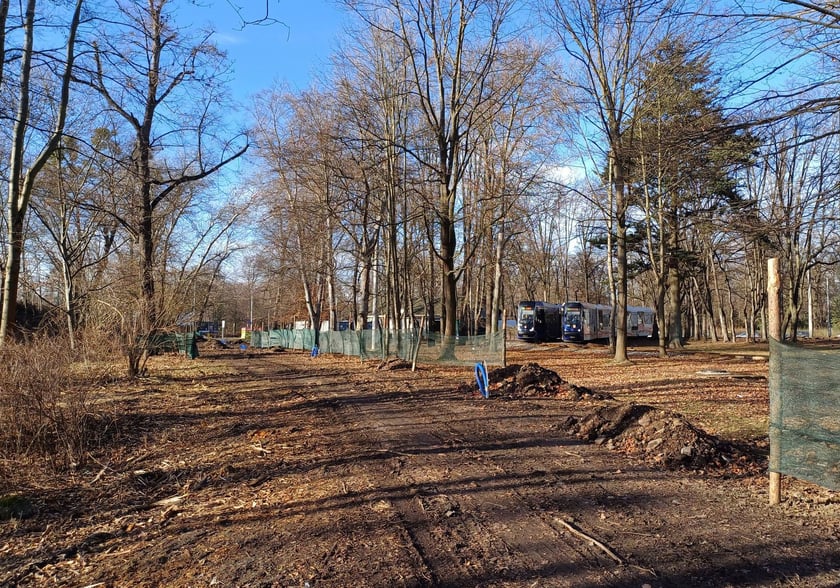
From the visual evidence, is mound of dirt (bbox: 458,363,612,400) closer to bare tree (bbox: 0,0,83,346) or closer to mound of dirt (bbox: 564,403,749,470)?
mound of dirt (bbox: 564,403,749,470)

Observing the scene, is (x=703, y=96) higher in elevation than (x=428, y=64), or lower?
lower

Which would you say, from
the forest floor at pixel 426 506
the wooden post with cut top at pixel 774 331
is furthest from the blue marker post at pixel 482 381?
the wooden post with cut top at pixel 774 331

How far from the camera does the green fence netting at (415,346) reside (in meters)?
17.2

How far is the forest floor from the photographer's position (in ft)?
12.6

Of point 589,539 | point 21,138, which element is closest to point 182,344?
point 21,138

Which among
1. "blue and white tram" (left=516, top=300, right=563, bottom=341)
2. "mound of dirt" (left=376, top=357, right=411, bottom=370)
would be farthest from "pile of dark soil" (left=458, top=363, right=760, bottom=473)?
"blue and white tram" (left=516, top=300, right=563, bottom=341)

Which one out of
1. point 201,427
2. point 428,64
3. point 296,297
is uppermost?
point 428,64

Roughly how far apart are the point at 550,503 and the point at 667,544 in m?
1.14

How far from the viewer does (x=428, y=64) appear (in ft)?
67.8

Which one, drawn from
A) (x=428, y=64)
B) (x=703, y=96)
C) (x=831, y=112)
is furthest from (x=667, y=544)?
(x=428, y=64)

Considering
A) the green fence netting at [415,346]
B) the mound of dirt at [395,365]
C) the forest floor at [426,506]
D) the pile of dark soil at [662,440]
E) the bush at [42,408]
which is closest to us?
the forest floor at [426,506]

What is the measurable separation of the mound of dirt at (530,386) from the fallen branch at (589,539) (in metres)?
7.52

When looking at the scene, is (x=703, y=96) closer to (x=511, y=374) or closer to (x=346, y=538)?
(x=511, y=374)

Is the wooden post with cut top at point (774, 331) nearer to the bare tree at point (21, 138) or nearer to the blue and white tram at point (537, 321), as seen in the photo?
the bare tree at point (21, 138)
